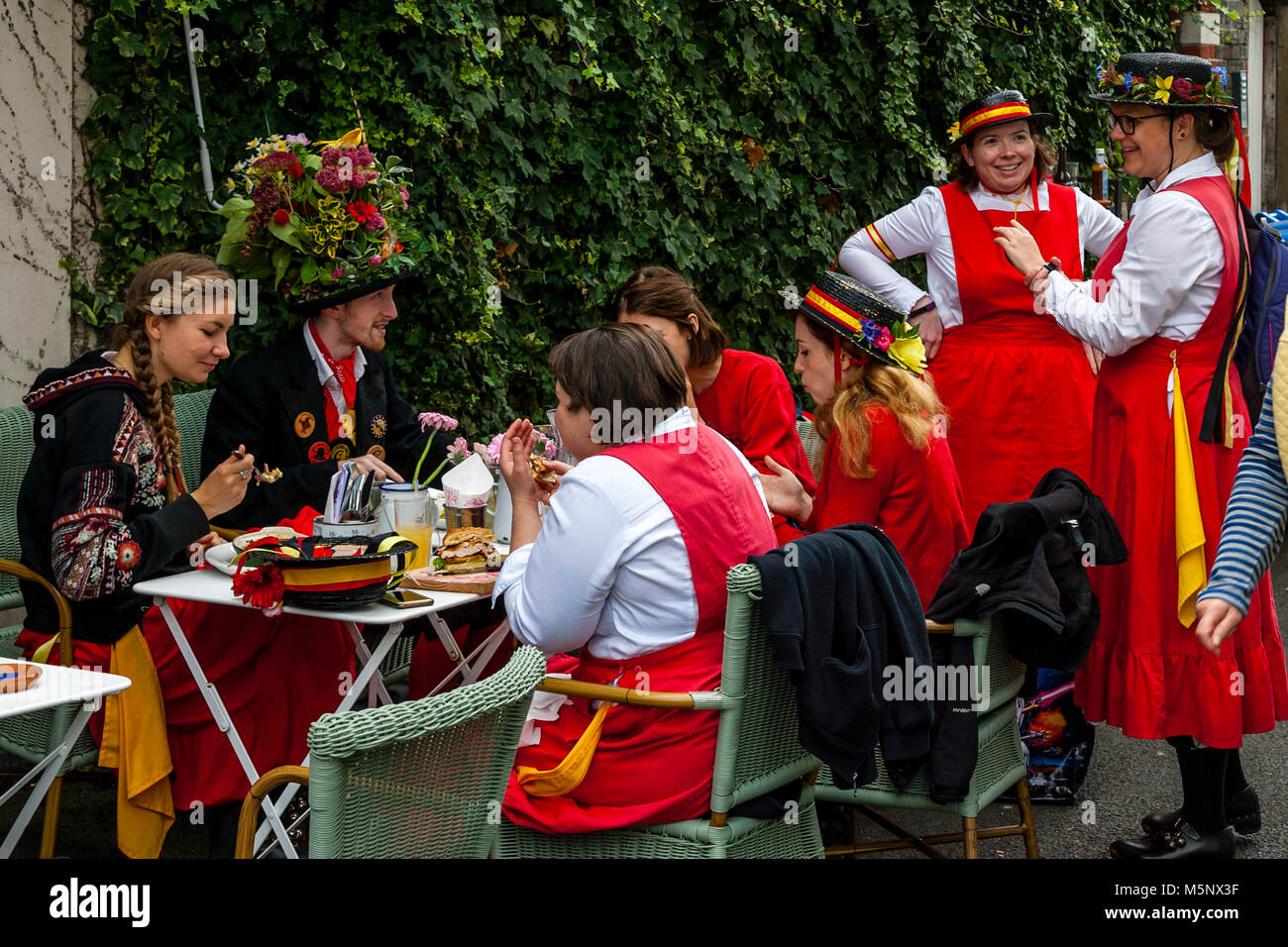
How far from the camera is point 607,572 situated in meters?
2.57

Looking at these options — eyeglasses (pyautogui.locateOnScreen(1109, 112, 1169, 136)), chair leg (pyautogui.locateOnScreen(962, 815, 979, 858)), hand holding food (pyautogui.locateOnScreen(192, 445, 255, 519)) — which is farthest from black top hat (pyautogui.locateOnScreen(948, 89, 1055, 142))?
hand holding food (pyautogui.locateOnScreen(192, 445, 255, 519))

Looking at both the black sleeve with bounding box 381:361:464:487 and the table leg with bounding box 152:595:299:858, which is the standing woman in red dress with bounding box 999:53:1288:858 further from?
the table leg with bounding box 152:595:299:858

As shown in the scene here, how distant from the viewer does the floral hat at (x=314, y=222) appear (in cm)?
391

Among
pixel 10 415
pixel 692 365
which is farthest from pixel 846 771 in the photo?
pixel 10 415

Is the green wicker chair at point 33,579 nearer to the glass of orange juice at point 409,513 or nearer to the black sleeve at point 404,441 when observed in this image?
the black sleeve at point 404,441

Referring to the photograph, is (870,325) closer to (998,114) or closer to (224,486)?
(998,114)

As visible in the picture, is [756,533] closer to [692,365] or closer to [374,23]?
[692,365]

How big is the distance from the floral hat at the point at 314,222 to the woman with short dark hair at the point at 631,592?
1461 millimetres

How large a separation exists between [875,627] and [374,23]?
119 inches

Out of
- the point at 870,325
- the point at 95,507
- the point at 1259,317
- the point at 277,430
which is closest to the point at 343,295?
the point at 277,430

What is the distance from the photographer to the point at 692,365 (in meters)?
4.17

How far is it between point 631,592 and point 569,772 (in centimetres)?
36
